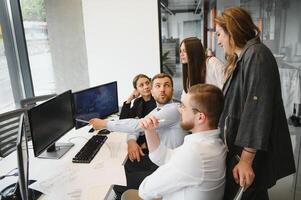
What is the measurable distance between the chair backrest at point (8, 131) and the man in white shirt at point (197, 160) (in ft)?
5.26

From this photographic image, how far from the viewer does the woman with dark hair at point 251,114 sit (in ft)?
3.90

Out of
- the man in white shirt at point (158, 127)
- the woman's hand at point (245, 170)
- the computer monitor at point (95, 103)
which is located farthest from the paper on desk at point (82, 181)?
the woman's hand at point (245, 170)

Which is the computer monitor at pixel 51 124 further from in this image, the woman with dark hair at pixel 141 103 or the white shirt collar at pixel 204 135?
the white shirt collar at pixel 204 135

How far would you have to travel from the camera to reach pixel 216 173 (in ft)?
3.61

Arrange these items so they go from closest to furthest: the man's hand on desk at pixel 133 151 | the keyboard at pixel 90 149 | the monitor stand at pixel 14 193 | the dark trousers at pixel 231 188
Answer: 1. the dark trousers at pixel 231 188
2. the monitor stand at pixel 14 193
3. the keyboard at pixel 90 149
4. the man's hand on desk at pixel 133 151

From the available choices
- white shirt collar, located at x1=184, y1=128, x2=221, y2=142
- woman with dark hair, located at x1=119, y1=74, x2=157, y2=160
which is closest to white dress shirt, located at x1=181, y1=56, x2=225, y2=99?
woman with dark hair, located at x1=119, y1=74, x2=157, y2=160

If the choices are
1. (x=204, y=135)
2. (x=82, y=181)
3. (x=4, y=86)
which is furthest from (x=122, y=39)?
(x=204, y=135)

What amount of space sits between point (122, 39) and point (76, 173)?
5.98 ft

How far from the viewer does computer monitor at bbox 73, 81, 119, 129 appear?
6.91 ft

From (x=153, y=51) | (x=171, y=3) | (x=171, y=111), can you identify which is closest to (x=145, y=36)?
(x=153, y=51)

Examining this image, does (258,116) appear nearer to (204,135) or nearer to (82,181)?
(204,135)

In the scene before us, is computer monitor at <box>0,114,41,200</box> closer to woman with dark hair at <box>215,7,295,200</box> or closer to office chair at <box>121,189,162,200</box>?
office chair at <box>121,189,162,200</box>

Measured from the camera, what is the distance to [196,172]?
1.06 metres

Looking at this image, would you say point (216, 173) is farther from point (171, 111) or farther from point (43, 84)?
point (43, 84)
